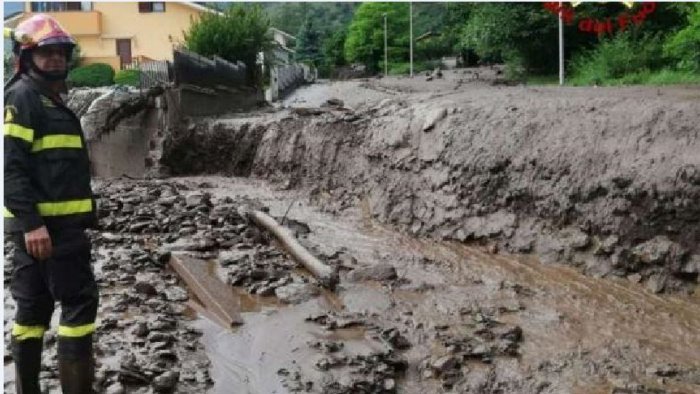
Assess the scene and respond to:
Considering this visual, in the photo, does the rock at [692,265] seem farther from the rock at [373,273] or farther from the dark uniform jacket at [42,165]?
the dark uniform jacket at [42,165]

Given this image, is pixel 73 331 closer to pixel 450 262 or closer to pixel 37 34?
pixel 37 34

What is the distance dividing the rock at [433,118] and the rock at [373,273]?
3443mm

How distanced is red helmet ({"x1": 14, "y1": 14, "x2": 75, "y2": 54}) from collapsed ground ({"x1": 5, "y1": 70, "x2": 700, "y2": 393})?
229cm

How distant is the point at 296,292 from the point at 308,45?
169ft

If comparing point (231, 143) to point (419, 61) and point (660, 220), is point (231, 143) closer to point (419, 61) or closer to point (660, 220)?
point (660, 220)

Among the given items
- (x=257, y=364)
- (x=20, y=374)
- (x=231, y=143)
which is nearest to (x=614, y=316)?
(x=257, y=364)

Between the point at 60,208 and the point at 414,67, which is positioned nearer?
the point at 60,208

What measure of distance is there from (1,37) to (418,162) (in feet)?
25.4

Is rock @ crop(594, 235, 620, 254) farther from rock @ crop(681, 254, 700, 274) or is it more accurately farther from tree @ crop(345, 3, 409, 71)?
tree @ crop(345, 3, 409, 71)

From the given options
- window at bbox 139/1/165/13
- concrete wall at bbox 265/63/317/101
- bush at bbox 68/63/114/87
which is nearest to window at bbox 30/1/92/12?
window at bbox 139/1/165/13

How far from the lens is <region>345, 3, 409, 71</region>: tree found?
1980 inches

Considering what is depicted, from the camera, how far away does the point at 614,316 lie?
23.2ft

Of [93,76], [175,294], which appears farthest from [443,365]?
[93,76]

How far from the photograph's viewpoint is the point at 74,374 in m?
4.27
